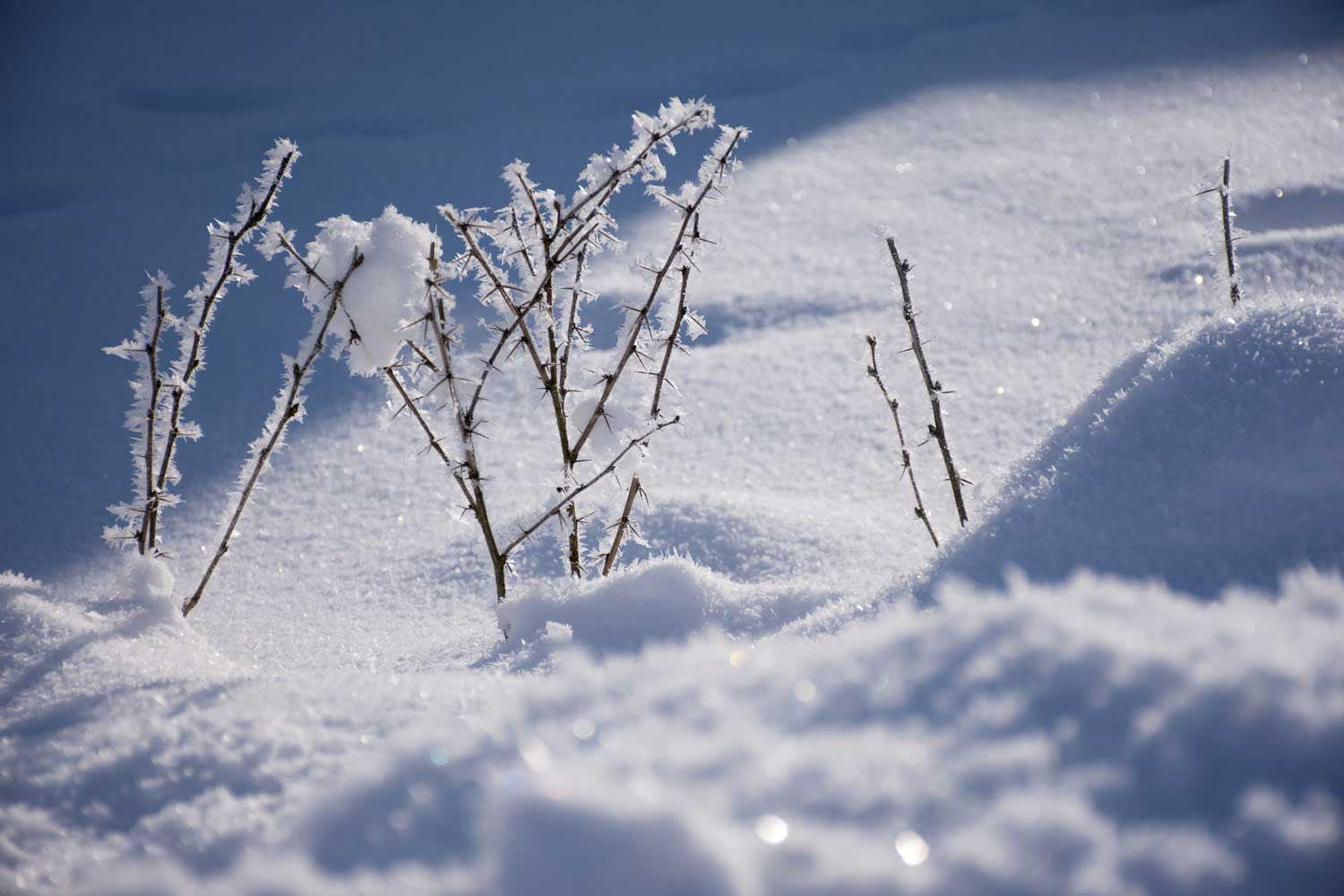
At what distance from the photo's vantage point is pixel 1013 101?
6.09 metres

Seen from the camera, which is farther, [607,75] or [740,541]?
[607,75]

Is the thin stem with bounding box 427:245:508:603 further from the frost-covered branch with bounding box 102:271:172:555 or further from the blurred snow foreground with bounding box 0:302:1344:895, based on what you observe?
the frost-covered branch with bounding box 102:271:172:555

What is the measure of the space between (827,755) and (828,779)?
0.08ft

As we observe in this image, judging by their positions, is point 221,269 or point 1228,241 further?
point 1228,241

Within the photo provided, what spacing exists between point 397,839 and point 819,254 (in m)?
4.11

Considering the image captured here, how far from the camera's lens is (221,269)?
1.44m

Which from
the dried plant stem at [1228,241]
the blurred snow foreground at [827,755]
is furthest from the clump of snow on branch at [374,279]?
the dried plant stem at [1228,241]

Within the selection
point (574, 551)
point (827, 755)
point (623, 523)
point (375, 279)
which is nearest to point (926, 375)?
point (623, 523)

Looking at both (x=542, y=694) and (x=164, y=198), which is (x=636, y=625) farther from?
(x=164, y=198)

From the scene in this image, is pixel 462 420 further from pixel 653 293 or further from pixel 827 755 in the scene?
pixel 827 755

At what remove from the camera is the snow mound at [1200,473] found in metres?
0.95

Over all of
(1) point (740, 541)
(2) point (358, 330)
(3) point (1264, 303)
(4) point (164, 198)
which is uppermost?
(4) point (164, 198)

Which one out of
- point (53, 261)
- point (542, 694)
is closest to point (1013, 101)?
point (53, 261)

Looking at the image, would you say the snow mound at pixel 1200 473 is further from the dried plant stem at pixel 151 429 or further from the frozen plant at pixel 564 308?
the dried plant stem at pixel 151 429
